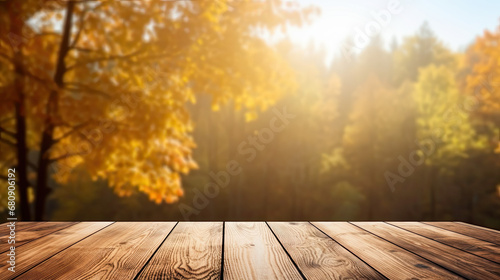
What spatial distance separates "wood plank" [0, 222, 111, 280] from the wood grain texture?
0.16ft

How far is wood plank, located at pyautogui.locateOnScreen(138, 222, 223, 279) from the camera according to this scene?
62.5 inches

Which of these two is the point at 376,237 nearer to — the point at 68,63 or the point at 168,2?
the point at 168,2

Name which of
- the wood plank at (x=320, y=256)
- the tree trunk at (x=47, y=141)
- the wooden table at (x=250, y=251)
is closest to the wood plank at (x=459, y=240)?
the wooden table at (x=250, y=251)

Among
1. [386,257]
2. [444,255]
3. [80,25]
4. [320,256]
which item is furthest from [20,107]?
[444,255]

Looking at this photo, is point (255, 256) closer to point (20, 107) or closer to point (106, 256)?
point (106, 256)

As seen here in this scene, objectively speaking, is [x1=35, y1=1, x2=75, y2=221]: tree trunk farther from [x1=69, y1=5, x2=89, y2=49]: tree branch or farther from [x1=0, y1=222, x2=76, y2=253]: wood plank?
[x1=0, y1=222, x2=76, y2=253]: wood plank

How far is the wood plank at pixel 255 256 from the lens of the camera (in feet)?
5.16

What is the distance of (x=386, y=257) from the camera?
1856 mm

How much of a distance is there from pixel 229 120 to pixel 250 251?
1981 centimetres

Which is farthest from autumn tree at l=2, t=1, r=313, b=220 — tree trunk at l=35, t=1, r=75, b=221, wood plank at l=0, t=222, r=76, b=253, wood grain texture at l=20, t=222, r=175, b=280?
wood grain texture at l=20, t=222, r=175, b=280

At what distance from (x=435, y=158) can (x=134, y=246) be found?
22426 mm

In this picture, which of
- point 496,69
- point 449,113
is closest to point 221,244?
point 496,69

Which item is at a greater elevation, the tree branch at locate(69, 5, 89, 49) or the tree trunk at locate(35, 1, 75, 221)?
the tree branch at locate(69, 5, 89, 49)

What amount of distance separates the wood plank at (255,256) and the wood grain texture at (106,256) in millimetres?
377
